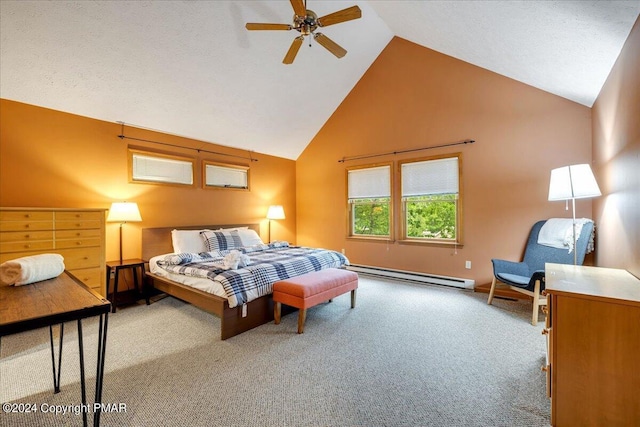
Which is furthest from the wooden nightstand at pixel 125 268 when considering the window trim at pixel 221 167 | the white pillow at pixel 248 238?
the window trim at pixel 221 167

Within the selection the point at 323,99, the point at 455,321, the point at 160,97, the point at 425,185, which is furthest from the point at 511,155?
the point at 160,97

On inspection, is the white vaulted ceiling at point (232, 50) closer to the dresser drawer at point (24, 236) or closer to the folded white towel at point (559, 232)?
the folded white towel at point (559, 232)

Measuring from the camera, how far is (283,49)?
3.86 meters

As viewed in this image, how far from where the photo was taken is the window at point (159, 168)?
4043mm

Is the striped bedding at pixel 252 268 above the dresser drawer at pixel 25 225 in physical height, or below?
below

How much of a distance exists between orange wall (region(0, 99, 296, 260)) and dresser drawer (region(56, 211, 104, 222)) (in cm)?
59

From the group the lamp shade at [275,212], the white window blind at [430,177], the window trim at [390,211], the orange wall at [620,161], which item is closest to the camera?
the orange wall at [620,161]

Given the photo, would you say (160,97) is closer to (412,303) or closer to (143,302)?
(143,302)

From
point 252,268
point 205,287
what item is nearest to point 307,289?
point 252,268

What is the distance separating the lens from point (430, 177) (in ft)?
14.9

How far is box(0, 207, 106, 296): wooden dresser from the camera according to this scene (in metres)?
2.67

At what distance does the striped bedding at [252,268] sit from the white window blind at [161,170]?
139 centimetres

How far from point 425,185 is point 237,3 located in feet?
11.8

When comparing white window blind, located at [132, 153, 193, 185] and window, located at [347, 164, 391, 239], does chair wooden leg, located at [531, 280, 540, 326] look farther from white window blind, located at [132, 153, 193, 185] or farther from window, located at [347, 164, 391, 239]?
white window blind, located at [132, 153, 193, 185]
